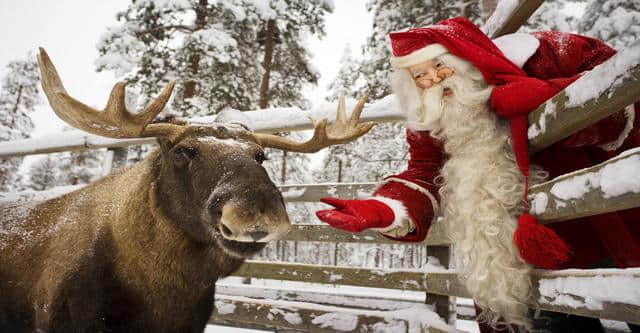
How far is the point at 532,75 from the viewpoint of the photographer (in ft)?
6.16

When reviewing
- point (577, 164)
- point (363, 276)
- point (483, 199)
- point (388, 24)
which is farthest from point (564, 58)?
point (388, 24)

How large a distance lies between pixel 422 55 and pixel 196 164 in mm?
1344

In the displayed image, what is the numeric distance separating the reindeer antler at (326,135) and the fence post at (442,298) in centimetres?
104

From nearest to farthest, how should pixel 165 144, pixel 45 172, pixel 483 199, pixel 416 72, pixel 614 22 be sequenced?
pixel 483 199 → pixel 416 72 → pixel 165 144 → pixel 614 22 → pixel 45 172

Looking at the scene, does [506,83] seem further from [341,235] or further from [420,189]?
[341,235]

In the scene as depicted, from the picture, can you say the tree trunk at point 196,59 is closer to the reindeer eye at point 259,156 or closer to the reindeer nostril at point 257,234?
the reindeer eye at point 259,156

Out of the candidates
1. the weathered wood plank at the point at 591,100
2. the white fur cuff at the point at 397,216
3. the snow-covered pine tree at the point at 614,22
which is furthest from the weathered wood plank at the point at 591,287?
the snow-covered pine tree at the point at 614,22

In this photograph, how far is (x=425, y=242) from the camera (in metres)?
2.94

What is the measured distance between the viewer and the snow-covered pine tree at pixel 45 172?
19.7 m

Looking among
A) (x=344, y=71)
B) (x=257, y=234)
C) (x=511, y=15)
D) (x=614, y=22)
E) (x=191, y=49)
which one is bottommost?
(x=257, y=234)

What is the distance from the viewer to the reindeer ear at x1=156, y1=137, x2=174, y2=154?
254cm

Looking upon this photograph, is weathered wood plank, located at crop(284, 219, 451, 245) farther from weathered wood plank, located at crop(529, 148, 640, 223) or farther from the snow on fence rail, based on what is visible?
weathered wood plank, located at crop(529, 148, 640, 223)

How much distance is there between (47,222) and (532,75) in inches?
119

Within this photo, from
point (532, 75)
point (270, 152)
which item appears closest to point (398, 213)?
point (532, 75)
